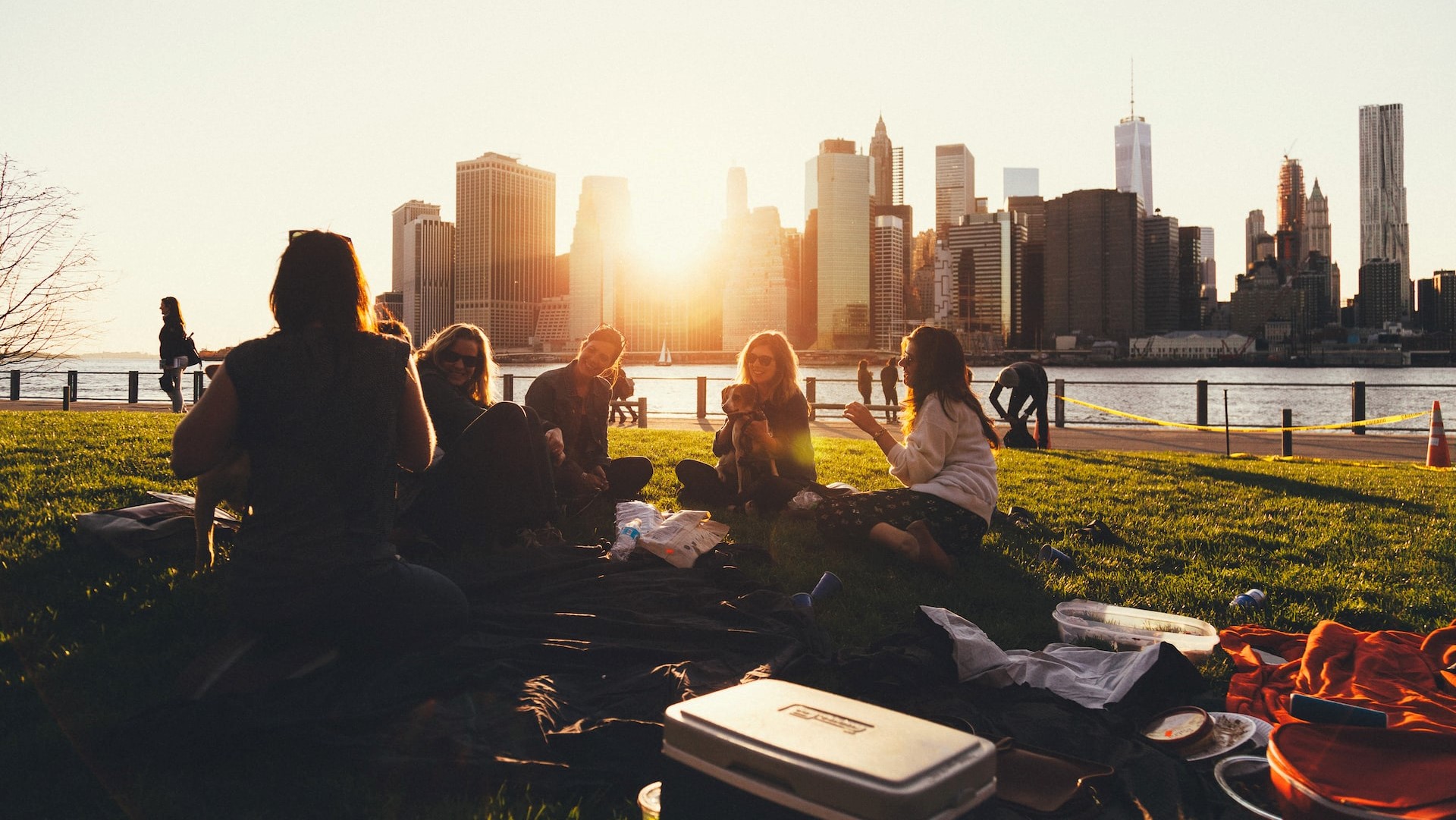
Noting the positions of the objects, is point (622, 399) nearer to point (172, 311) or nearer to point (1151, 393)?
point (172, 311)

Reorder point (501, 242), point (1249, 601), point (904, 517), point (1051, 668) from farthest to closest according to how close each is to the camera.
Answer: point (501, 242)
point (904, 517)
point (1249, 601)
point (1051, 668)

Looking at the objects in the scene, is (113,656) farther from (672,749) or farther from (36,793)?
(672,749)

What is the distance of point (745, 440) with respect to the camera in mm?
6176

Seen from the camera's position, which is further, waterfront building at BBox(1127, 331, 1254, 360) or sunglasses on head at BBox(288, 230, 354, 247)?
waterfront building at BBox(1127, 331, 1254, 360)

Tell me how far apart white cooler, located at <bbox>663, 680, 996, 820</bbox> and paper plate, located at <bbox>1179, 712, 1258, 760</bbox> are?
127 cm

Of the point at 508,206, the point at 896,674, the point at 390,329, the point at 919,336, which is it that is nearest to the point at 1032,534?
the point at 919,336

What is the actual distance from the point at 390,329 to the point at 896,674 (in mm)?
2982

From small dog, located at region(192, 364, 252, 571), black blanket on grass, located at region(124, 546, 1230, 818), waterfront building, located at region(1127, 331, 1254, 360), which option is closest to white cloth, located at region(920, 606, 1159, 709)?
black blanket on grass, located at region(124, 546, 1230, 818)

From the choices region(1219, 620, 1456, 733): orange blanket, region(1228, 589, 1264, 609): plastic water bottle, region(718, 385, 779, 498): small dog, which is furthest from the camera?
region(718, 385, 779, 498): small dog

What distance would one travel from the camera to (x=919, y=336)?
512 centimetres

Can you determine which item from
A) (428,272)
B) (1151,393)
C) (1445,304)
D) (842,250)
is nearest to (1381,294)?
(1445,304)

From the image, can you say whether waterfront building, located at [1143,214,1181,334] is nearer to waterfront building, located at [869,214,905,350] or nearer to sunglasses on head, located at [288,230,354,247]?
waterfront building, located at [869,214,905,350]

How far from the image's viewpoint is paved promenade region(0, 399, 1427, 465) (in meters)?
12.8

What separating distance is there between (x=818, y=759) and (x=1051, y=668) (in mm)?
1977
